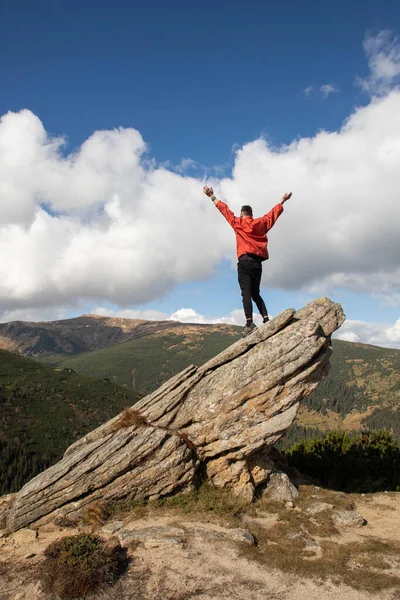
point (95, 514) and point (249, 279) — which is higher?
point (249, 279)

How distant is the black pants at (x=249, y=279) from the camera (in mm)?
19078

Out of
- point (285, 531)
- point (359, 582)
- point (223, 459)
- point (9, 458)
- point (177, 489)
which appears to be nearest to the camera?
point (359, 582)

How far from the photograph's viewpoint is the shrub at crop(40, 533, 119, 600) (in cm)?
1214

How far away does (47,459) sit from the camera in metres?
130

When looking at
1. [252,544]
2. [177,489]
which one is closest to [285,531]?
[252,544]

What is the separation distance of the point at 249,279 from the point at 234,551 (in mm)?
12088

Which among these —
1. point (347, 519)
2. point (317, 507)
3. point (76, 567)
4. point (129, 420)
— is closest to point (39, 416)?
point (129, 420)

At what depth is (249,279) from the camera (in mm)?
19297

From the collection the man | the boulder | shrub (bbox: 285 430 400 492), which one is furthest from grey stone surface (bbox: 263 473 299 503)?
the man

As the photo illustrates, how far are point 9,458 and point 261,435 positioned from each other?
135m

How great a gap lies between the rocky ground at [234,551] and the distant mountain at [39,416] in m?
121

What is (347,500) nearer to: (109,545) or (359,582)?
(359,582)

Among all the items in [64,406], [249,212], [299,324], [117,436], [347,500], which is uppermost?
[249,212]

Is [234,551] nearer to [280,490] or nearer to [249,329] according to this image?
[280,490]
